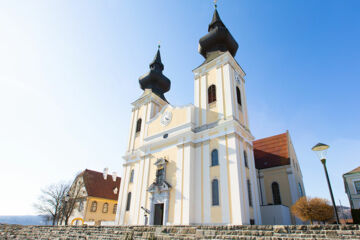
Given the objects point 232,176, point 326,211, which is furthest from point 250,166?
point 326,211

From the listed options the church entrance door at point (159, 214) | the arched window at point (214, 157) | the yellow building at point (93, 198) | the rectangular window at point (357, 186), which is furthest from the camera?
the yellow building at point (93, 198)

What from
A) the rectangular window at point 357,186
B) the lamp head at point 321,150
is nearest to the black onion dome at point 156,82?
the lamp head at point 321,150

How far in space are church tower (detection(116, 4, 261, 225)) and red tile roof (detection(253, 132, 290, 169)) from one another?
551cm

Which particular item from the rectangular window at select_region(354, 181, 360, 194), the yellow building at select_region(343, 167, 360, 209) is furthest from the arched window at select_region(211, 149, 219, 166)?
the rectangular window at select_region(354, 181, 360, 194)

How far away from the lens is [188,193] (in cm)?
1664

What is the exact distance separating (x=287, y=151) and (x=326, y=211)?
8851 mm

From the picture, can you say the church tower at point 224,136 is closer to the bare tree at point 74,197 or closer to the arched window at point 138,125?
the arched window at point 138,125

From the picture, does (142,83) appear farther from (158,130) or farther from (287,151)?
(287,151)

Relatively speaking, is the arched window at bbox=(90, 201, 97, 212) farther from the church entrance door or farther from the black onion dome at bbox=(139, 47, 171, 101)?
the black onion dome at bbox=(139, 47, 171, 101)

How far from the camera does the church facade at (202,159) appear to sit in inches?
625

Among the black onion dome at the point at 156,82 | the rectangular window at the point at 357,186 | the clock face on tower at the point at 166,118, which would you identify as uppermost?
the black onion dome at the point at 156,82

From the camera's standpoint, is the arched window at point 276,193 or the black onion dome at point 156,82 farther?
the black onion dome at point 156,82

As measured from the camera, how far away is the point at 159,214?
18328 millimetres

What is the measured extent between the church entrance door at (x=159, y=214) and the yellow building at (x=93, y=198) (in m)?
15.5
